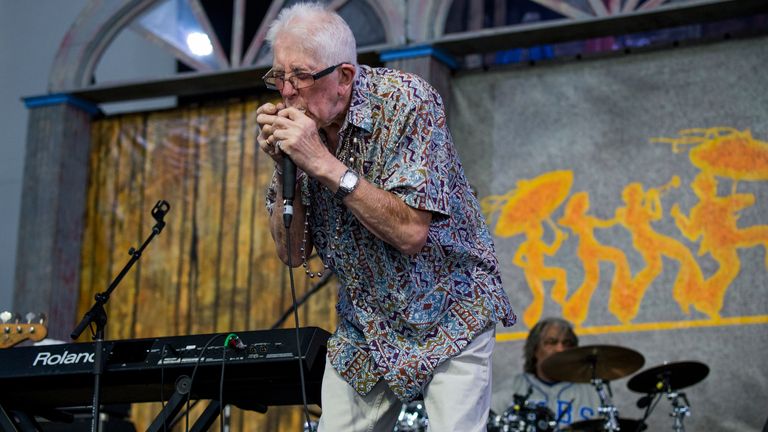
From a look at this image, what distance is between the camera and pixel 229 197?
7793 mm

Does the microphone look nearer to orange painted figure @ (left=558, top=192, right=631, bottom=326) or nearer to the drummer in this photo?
the drummer

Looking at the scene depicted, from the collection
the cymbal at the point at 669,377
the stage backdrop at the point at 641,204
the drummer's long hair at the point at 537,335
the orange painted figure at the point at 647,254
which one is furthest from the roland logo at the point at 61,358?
the orange painted figure at the point at 647,254

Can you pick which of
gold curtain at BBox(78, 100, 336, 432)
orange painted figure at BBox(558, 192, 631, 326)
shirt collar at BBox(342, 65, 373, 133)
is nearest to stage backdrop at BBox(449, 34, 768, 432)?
orange painted figure at BBox(558, 192, 631, 326)

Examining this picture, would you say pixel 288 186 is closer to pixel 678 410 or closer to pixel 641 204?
pixel 678 410

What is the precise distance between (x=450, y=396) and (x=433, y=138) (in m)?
0.64

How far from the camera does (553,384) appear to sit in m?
7.11

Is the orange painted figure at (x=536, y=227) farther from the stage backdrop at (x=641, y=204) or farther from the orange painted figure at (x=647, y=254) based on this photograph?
the orange painted figure at (x=647, y=254)

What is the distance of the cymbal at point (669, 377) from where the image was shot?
6.01 metres

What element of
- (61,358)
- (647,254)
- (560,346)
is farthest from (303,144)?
(647,254)

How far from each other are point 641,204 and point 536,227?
676 mm

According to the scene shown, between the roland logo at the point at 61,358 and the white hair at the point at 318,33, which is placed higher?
the white hair at the point at 318,33

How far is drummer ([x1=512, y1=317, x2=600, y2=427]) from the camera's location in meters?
6.66

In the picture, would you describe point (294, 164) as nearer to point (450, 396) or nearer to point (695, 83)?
point (450, 396)

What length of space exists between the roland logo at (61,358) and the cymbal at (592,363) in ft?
10.5
